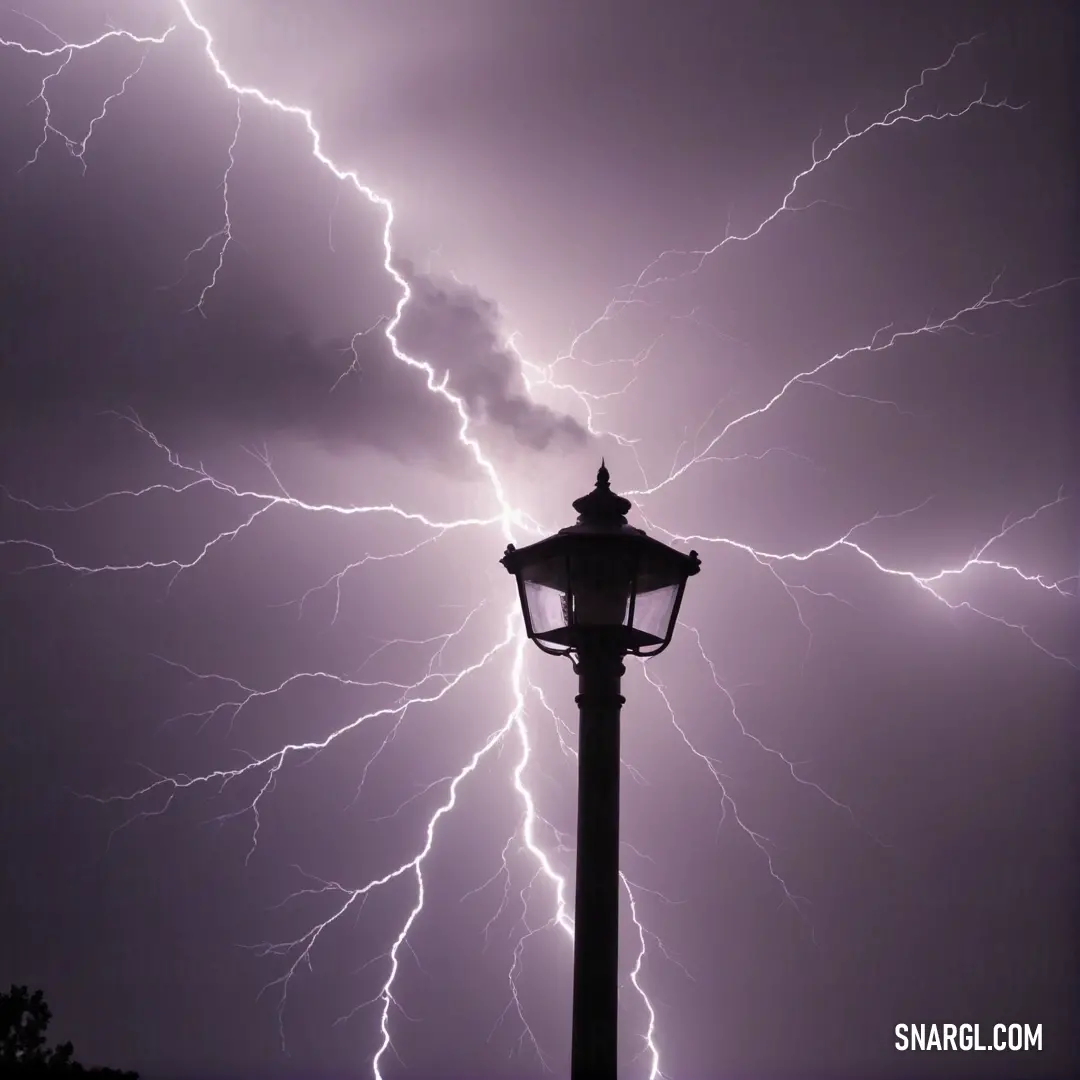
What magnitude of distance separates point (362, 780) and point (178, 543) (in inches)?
70.2

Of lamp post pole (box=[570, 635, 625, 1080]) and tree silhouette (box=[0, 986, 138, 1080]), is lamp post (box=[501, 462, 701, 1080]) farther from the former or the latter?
tree silhouette (box=[0, 986, 138, 1080])

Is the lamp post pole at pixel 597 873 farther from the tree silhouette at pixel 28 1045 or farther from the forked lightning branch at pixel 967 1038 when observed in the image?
the forked lightning branch at pixel 967 1038

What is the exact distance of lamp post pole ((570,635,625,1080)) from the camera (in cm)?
205

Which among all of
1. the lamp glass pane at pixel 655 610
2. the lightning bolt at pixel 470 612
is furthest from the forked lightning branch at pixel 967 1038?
the lamp glass pane at pixel 655 610

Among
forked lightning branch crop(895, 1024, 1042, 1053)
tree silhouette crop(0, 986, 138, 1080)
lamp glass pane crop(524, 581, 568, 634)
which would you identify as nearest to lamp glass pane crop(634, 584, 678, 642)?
lamp glass pane crop(524, 581, 568, 634)

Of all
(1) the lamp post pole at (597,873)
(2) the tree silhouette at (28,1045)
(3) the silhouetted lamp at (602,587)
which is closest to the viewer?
(1) the lamp post pole at (597,873)

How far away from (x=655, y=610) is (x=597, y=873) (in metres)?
0.58

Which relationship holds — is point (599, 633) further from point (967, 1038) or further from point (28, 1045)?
point (967, 1038)

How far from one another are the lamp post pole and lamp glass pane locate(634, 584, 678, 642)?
0.09m

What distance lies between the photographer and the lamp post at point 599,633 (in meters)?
2.12

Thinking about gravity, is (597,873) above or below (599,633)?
below

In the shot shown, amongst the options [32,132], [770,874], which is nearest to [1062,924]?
[770,874]

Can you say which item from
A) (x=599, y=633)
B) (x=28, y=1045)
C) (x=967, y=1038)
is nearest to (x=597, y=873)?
(x=599, y=633)

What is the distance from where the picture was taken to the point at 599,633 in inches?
89.1
